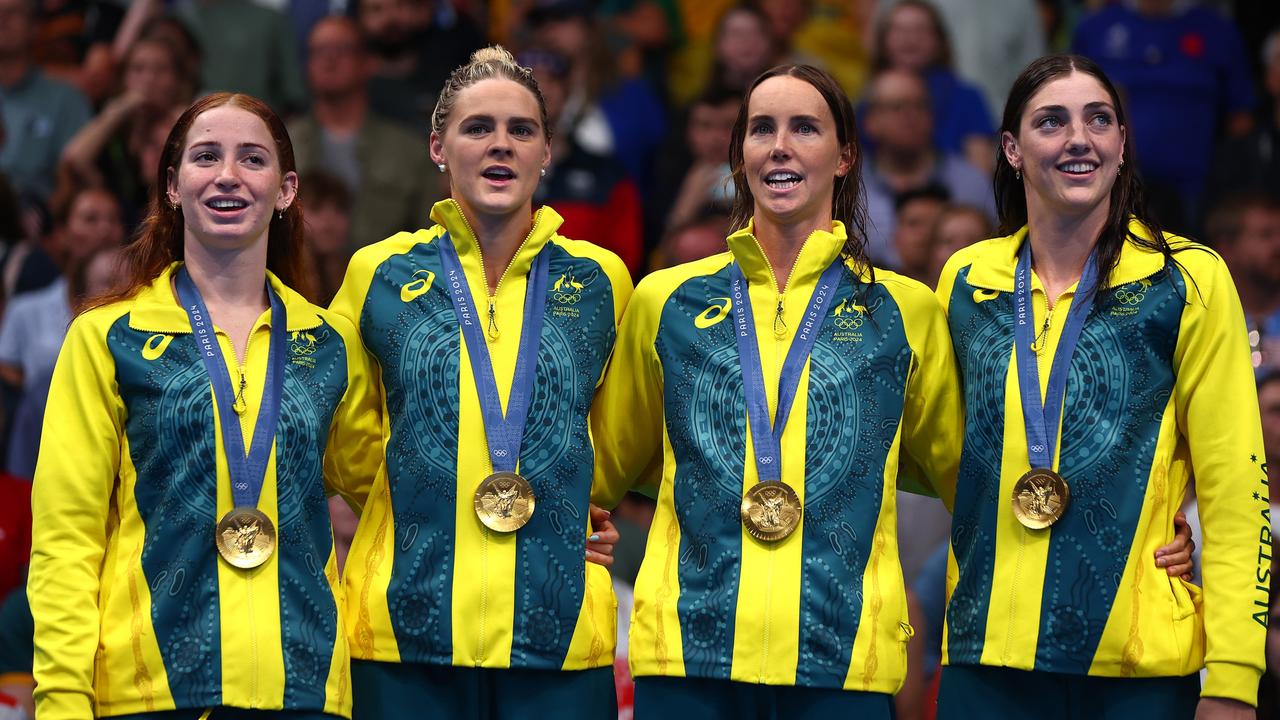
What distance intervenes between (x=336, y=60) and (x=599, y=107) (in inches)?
50.0

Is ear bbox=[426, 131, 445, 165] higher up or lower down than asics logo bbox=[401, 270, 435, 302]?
higher up

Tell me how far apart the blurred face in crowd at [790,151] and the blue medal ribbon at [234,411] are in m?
1.23

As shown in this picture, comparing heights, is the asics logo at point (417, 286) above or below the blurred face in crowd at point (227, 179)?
below

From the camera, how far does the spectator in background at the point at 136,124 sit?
9.41 m

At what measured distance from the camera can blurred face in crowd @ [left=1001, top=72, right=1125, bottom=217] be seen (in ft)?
15.7

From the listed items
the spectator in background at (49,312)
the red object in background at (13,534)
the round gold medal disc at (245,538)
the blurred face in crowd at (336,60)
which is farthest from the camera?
the blurred face in crowd at (336,60)

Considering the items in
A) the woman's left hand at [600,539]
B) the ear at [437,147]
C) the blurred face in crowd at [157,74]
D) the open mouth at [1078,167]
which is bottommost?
the woman's left hand at [600,539]

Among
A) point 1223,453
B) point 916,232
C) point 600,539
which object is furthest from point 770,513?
point 916,232

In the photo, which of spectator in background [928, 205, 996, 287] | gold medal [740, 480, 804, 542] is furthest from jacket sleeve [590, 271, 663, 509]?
spectator in background [928, 205, 996, 287]

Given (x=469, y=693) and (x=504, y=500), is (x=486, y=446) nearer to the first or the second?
(x=504, y=500)

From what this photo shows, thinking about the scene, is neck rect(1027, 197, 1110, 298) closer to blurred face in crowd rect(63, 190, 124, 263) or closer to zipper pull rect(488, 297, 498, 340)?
zipper pull rect(488, 297, 498, 340)

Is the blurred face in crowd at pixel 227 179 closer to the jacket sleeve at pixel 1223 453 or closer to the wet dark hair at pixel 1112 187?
the wet dark hair at pixel 1112 187

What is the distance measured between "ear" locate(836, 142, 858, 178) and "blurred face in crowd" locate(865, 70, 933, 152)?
4.16 m

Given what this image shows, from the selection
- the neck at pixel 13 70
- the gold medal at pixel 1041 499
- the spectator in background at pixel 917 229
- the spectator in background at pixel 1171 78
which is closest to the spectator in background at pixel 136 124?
the neck at pixel 13 70
